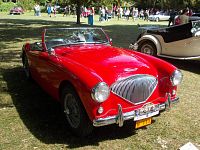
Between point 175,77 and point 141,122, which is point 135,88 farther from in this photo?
point 175,77

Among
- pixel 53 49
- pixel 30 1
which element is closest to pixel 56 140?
pixel 53 49

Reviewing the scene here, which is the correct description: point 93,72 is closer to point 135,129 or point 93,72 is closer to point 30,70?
point 135,129

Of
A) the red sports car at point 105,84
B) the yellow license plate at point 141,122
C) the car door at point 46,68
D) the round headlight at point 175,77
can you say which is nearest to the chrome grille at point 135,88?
the red sports car at point 105,84

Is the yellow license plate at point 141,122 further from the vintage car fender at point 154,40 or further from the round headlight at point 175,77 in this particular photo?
the vintage car fender at point 154,40

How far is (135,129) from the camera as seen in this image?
5.52 metres

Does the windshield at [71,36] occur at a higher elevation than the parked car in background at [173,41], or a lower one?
higher

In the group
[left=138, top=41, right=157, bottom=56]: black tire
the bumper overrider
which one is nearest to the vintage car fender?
[left=138, top=41, right=157, bottom=56]: black tire

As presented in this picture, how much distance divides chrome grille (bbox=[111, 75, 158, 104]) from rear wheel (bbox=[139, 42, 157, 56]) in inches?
228

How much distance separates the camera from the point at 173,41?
33.8 feet

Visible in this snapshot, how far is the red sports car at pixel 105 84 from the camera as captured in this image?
4680 millimetres

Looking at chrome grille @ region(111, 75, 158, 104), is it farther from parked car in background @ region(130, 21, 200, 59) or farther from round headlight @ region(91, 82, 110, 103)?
parked car in background @ region(130, 21, 200, 59)

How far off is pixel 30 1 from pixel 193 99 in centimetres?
5715

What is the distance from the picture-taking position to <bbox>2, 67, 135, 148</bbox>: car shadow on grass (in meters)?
5.11

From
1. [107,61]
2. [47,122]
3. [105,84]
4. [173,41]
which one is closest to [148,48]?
[173,41]
